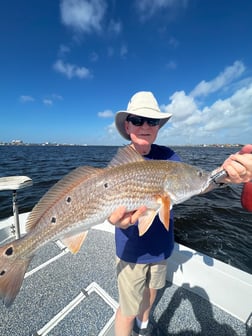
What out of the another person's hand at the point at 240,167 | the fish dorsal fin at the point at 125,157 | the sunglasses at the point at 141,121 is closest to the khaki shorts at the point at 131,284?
the fish dorsal fin at the point at 125,157

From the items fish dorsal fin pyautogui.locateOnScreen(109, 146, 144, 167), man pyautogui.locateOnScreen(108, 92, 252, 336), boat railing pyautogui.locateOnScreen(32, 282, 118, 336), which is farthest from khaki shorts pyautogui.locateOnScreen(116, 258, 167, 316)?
fish dorsal fin pyautogui.locateOnScreen(109, 146, 144, 167)

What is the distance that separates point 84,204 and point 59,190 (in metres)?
0.35

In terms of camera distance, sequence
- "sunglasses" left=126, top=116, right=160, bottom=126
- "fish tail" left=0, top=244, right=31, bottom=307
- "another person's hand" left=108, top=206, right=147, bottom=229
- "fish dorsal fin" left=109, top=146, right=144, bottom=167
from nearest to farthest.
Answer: "fish tail" left=0, top=244, right=31, bottom=307
"another person's hand" left=108, top=206, right=147, bottom=229
"fish dorsal fin" left=109, top=146, right=144, bottom=167
"sunglasses" left=126, top=116, right=160, bottom=126

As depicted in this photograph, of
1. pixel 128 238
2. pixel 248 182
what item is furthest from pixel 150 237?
pixel 248 182

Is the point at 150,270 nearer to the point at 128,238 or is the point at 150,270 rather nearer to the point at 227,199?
the point at 128,238

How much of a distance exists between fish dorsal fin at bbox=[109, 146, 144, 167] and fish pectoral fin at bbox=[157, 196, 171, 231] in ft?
1.96

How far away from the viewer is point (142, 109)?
2600 mm

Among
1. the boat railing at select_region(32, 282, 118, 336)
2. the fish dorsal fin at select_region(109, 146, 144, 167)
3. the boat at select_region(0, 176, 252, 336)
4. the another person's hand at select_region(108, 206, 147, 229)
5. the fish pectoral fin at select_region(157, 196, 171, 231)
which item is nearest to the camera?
the another person's hand at select_region(108, 206, 147, 229)

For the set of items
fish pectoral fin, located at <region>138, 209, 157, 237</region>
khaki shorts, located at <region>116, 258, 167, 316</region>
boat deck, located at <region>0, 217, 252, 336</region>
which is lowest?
boat deck, located at <region>0, 217, 252, 336</region>

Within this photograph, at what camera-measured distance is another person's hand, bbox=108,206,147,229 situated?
86.3 inches

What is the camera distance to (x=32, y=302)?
3.55 m

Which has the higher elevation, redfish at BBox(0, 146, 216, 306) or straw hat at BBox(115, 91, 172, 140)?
straw hat at BBox(115, 91, 172, 140)

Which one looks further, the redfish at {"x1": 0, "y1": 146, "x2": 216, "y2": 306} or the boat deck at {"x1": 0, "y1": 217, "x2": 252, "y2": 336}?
the boat deck at {"x1": 0, "y1": 217, "x2": 252, "y2": 336}

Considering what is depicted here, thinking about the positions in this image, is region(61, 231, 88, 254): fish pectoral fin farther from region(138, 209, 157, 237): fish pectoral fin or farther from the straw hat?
the straw hat
